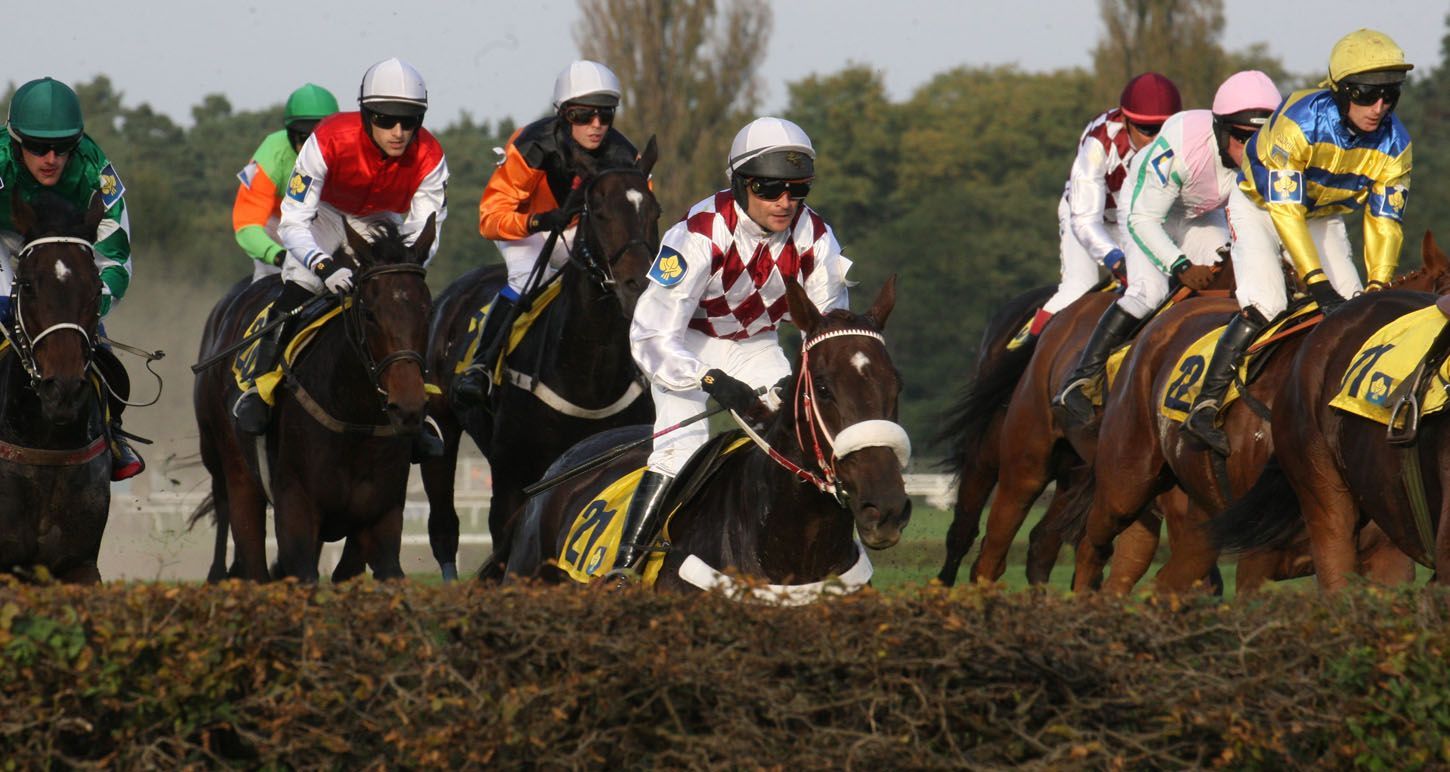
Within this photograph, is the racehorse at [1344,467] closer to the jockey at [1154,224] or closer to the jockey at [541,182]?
the jockey at [1154,224]

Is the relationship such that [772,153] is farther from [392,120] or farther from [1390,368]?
[392,120]

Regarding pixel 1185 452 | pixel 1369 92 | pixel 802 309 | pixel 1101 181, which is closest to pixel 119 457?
pixel 802 309

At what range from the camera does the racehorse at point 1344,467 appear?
560 centimetres

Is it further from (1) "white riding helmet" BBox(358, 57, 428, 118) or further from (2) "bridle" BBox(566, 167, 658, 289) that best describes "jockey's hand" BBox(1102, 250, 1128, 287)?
(1) "white riding helmet" BBox(358, 57, 428, 118)

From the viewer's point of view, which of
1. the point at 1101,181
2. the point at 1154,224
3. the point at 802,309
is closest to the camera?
the point at 802,309

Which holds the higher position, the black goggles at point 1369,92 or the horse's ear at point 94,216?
the black goggles at point 1369,92

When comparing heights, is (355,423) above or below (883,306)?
below

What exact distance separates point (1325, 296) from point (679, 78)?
24.5 metres

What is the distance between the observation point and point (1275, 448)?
255 inches

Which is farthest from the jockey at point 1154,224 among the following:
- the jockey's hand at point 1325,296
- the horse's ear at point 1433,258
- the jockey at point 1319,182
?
the horse's ear at point 1433,258

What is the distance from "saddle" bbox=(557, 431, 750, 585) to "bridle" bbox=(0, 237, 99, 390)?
5.65ft

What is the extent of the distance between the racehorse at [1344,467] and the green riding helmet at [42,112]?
4.08m

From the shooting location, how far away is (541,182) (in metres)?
8.45

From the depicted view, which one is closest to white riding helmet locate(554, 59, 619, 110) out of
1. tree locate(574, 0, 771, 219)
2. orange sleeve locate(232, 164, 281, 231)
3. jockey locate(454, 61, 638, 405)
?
jockey locate(454, 61, 638, 405)
